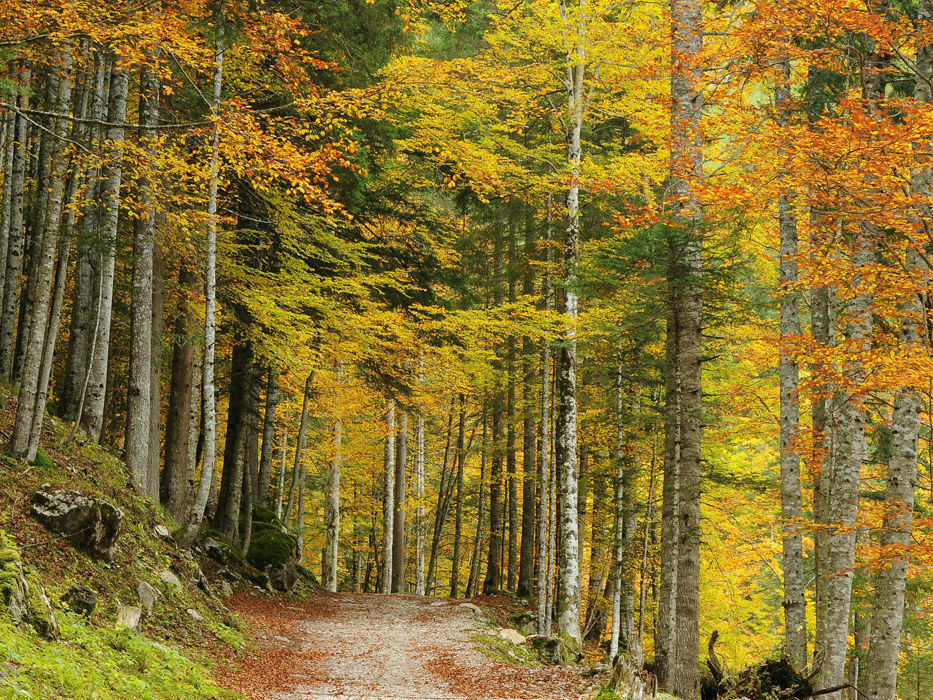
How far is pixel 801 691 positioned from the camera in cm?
812

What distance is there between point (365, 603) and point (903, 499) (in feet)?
40.2

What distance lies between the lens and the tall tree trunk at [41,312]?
7.70 m

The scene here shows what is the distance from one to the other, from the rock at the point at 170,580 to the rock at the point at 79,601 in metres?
2.25

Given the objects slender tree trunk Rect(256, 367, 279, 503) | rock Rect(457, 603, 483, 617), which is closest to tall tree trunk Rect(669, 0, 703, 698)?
rock Rect(457, 603, 483, 617)

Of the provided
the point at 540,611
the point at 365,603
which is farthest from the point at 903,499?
the point at 365,603

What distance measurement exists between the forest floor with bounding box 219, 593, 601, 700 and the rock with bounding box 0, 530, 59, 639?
7.68 ft

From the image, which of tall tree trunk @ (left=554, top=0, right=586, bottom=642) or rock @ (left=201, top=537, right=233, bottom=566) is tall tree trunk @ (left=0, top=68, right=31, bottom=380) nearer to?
rock @ (left=201, top=537, right=233, bottom=566)

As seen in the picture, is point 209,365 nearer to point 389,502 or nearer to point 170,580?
point 170,580

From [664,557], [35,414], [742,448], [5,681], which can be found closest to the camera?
[5,681]

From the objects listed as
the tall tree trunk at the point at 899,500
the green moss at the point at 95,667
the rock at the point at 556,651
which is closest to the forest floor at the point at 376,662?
the green moss at the point at 95,667

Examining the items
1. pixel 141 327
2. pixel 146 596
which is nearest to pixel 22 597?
pixel 146 596

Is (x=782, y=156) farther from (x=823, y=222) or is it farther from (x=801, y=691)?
(x=801, y=691)

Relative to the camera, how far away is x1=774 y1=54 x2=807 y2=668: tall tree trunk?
1117 cm

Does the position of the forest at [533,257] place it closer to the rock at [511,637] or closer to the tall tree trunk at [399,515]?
the tall tree trunk at [399,515]
